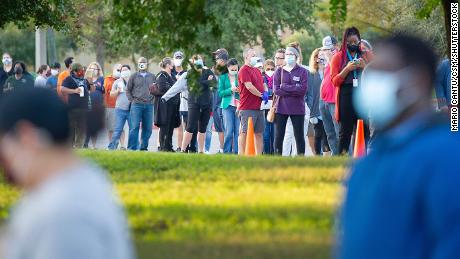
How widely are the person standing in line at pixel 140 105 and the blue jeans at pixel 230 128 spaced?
1.70m

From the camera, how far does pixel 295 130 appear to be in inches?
798

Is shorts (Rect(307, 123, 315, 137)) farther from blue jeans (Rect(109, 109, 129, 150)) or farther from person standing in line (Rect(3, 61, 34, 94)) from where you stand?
person standing in line (Rect(3, 61, 34, 94))

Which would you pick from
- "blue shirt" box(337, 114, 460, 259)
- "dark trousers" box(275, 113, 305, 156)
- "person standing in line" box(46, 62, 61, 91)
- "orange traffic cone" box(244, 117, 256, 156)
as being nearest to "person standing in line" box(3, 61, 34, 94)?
"person standing in line" box(46, 62, 61, 91)

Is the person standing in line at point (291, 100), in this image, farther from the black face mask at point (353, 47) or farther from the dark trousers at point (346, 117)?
the black face mask at point (353, 47)

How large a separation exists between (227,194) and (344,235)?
7.72 m

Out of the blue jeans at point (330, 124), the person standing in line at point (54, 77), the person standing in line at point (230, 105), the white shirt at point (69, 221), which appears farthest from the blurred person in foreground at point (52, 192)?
the person standing in line at point (54, 77)

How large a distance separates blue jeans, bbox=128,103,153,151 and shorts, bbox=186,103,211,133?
52.8 inches

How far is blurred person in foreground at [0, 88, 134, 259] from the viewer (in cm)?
414

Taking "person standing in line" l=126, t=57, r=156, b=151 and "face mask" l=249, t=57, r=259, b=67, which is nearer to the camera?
"face mask" l=249, t=57, r=259, b=67

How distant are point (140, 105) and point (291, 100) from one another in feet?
15.8

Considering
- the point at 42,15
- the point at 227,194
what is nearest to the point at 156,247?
the point at 227,194

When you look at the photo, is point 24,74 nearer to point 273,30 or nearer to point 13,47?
point 273,30

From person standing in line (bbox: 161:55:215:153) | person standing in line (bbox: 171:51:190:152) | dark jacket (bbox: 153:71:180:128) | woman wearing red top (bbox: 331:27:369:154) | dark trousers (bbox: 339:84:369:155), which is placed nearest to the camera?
woman wearing red top (bbox: 331:27:369:154)

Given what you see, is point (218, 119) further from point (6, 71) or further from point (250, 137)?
point (6, 71)
